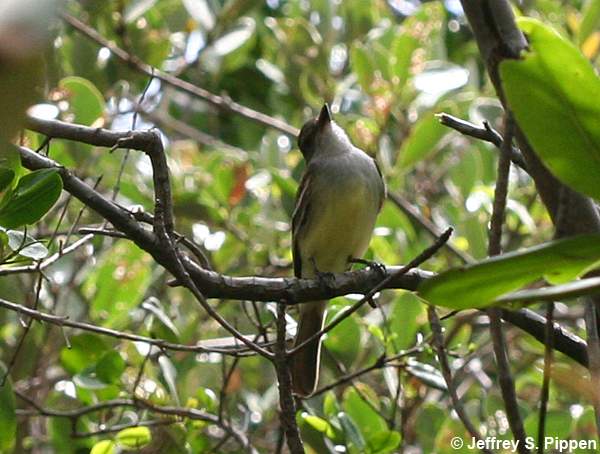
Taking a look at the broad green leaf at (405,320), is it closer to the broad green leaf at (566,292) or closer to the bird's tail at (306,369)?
the bird's tail at (306,369)

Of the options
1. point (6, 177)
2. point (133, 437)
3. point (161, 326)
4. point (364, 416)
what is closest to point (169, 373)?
point (161, 326)

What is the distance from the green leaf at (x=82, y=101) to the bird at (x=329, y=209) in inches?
43.0

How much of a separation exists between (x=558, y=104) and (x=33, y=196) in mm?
1289

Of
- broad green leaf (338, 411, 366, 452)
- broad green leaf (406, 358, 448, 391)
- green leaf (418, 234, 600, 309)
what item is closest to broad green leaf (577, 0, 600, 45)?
broad green leaf (406, 358, 448, 391)

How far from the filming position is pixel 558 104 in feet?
4.69

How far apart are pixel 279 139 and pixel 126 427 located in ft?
7.86

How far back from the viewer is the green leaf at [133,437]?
319 centimetres

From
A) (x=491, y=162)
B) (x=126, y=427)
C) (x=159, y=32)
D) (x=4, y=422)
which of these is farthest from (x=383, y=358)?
(x=159, y=32)

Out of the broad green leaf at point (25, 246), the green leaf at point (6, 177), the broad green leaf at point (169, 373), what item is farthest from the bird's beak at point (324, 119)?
the green leaf at point (6, 177)

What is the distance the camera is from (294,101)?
5.73m

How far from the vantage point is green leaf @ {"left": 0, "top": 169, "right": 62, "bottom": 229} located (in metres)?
2.19

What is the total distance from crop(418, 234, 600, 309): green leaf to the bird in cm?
289

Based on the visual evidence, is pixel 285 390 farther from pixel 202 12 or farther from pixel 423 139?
pixel 202 12

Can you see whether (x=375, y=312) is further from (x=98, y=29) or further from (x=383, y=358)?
(x=98, y=29)
